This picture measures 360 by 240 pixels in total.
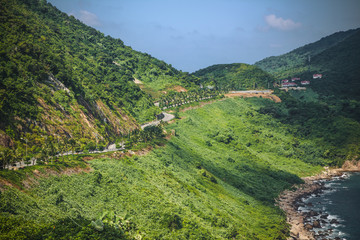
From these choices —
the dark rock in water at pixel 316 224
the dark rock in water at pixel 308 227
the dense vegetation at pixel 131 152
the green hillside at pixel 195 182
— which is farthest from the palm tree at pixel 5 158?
the dark rock in water at pixel 316 224

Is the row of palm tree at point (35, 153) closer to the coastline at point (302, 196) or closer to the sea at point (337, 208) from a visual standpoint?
the coastline at point (302, 196)

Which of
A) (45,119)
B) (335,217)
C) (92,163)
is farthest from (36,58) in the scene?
(335,217)

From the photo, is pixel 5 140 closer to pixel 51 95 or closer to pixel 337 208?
pixel 51 95

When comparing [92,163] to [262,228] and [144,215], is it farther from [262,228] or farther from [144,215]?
[262,228]

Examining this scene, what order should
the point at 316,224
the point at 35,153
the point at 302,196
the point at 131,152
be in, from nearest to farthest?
the point at 35,153 < the point at 316,224 < the point at 131,152 < the point at 302,196

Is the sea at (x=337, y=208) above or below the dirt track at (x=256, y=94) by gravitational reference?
below

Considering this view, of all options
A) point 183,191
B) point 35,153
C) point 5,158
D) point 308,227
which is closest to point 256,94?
point 308,227
